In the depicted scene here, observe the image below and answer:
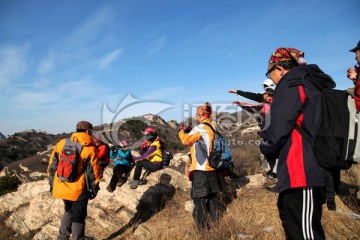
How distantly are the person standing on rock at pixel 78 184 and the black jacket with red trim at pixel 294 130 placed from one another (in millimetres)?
3039

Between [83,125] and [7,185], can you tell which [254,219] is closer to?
[83,125]

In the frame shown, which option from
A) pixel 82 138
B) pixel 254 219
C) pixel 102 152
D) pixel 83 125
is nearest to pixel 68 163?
pixel 82 138

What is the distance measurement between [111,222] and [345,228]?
4.43 m

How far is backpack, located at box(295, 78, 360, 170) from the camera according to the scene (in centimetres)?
188

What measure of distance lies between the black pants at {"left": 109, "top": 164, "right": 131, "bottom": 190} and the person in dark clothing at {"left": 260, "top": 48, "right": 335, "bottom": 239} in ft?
18.3

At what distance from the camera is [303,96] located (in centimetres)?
198

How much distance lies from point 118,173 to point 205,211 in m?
3.68

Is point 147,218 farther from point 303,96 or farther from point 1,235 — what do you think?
point 303,96

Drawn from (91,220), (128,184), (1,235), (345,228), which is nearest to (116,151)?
(128,184)

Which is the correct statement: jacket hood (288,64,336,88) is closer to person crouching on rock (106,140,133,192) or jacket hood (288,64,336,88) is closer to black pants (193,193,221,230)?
black pants (193,193,221,230)

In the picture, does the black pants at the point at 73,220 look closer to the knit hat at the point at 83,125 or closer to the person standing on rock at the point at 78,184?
the person standing on rock at the point at 78,184

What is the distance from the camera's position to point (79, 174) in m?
4.14

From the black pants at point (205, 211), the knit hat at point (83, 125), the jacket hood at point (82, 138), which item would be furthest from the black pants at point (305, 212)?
the knit hat at point (83, 125)

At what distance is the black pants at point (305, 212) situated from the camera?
1962mm
